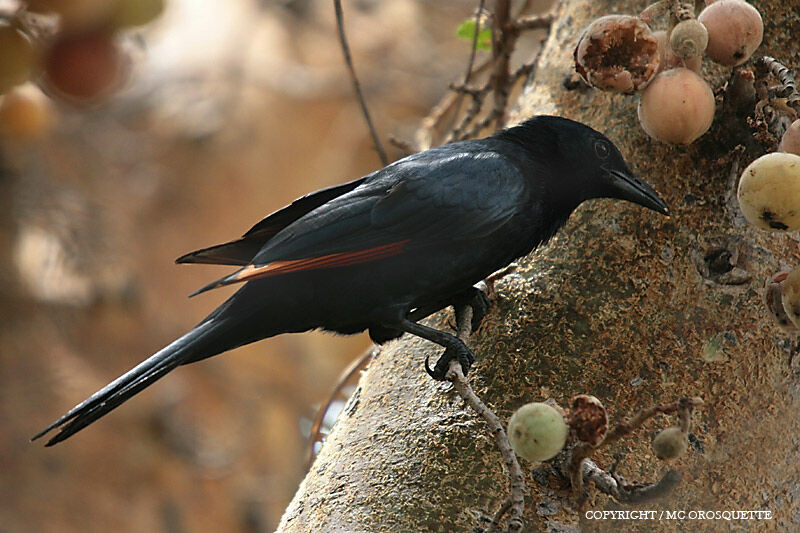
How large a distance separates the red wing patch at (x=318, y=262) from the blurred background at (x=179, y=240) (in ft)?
10.2

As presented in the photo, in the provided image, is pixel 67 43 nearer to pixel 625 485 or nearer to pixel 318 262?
pixel 318 262

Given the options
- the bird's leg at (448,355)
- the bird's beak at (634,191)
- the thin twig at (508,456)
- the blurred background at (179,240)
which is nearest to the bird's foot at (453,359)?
the bird's leg at (448,355)

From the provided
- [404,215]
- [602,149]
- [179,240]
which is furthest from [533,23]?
[179,240]

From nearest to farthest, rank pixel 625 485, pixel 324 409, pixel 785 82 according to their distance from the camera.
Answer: pixel 625 485 → pixel 785 82 → pixel 324 409

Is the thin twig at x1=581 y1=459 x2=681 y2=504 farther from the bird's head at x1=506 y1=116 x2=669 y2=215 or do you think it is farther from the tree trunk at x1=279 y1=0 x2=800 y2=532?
the bird's head at x1=506 y1=116 x2=669 y2=215

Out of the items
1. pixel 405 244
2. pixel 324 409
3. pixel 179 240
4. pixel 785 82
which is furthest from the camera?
pixel 179 240

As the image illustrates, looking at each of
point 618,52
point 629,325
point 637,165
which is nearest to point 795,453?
point 629,325

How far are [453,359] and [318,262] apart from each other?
0.40 metres

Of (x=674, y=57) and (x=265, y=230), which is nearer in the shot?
(x=674, y=57)

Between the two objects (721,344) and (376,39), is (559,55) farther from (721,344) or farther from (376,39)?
(376,39)

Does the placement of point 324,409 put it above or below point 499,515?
below

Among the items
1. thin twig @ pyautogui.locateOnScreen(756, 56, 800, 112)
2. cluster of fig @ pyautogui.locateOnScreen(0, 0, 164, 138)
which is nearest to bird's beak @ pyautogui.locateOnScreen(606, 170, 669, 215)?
thin twig @ pyautogui.locateOnScreen(756, 56, 800, 112)

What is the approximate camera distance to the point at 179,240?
5.73 m

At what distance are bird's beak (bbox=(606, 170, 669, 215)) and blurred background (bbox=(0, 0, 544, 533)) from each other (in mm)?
3501
